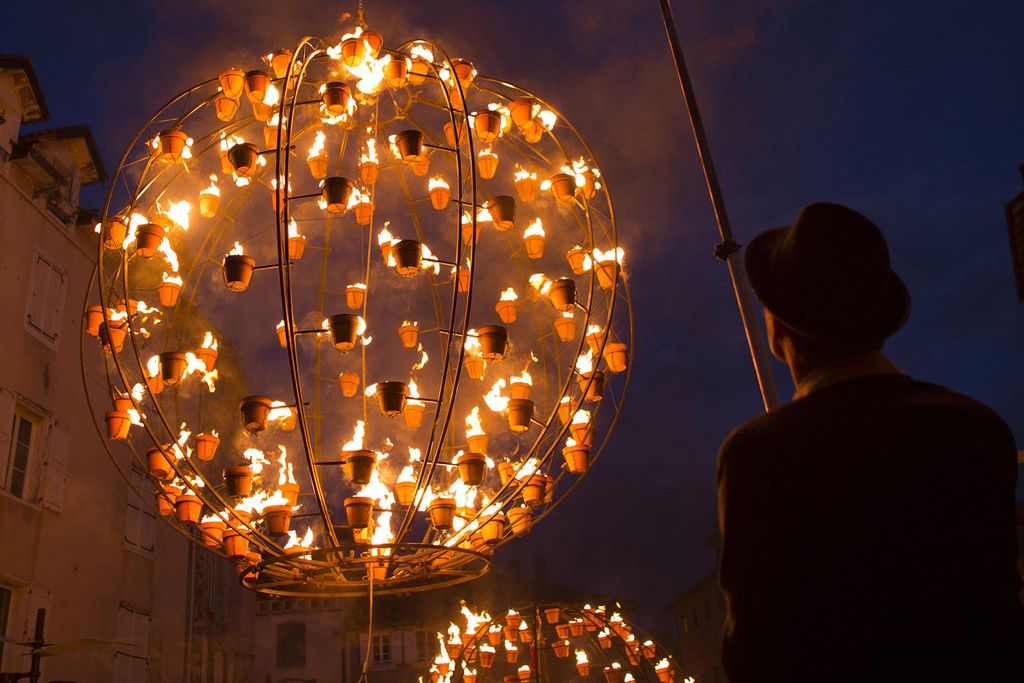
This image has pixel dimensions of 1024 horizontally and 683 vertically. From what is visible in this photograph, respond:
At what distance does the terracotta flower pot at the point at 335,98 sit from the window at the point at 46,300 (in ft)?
28.1

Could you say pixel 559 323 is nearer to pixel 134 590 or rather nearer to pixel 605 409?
pixel 605 409

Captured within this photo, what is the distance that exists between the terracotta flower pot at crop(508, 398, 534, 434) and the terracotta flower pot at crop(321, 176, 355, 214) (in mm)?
1458

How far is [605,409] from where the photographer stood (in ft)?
22.6

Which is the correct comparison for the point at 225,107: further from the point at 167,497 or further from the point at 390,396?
the point at 167,497

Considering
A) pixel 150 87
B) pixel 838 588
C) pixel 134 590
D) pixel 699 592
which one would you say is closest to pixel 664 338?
pixel 699 592

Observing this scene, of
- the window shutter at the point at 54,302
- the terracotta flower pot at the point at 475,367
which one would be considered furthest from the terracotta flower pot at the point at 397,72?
the window shutter at the point at 54,302

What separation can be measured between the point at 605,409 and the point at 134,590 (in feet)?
31.8

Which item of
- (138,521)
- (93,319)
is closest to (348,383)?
(93,319)

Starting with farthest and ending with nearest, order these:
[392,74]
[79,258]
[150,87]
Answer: [79,258] < [150,87] < [392,74]

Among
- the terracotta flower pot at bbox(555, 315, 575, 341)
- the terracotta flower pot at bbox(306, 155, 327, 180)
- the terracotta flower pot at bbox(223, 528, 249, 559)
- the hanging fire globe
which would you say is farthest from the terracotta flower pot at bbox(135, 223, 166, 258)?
the terracotta flower pot at bbox(555, 315, 575, 341)

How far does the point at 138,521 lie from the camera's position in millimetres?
13672

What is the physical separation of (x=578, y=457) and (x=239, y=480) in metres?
2.21

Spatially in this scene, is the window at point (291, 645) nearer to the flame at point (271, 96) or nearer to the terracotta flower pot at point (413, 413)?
the terracotta flower pot at point (413, 413)

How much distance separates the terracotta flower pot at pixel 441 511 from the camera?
→ 486 cm
